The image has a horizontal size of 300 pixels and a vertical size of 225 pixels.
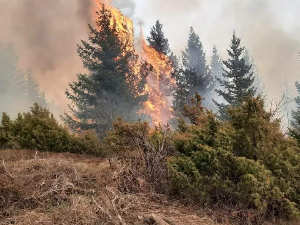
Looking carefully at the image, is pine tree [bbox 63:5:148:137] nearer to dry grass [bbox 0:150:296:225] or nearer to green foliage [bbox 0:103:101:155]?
green foliage [bbox 0:103:101:155]

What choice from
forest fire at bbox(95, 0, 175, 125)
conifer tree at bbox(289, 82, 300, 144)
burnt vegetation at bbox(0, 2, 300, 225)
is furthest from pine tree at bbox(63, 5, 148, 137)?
burnt vegetation at bbox(0, 2, 300, 225)

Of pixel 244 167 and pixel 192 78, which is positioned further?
pixel 192 78

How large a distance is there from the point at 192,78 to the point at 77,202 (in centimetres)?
2505

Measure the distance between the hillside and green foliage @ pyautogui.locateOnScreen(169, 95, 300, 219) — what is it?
528 millimetres

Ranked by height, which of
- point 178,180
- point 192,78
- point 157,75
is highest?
point 157,75

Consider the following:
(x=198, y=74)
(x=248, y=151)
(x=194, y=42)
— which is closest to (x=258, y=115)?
(x=248, y=151)

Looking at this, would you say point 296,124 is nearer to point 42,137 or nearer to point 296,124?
point 296,124

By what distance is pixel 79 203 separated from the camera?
4.01 meters

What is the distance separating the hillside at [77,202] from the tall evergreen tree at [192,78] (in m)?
20.2

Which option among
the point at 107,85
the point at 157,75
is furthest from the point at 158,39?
the point at 107,85

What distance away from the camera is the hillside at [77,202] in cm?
360

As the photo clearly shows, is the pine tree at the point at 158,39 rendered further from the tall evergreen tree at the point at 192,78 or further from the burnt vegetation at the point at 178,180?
the burnt vegetation at the point at 178,180

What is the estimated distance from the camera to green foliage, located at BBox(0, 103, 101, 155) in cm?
951

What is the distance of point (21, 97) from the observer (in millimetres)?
55375
